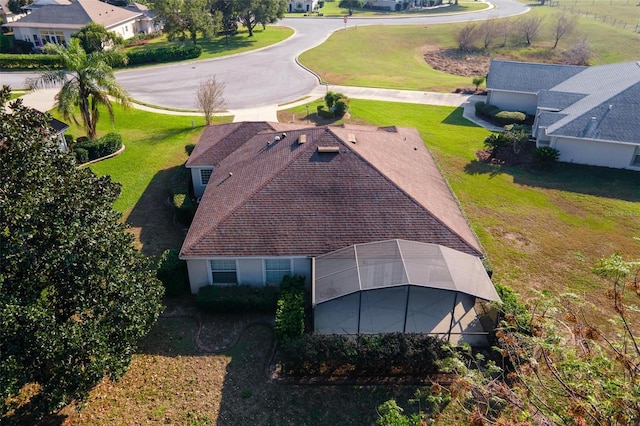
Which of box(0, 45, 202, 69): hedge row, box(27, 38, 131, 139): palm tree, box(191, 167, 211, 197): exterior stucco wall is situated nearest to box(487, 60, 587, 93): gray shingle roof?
box(191, 167, 211, 197): exterior stucco wall

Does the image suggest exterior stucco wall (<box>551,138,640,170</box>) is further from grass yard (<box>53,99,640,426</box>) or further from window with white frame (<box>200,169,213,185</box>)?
window with white frame (<box>200,169,213,185</box>)

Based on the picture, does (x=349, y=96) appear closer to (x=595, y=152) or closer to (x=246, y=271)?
(x=595, y=152)

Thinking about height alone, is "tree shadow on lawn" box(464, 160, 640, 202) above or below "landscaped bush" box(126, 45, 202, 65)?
below

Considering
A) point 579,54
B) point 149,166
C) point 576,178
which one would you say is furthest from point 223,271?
point 579,54

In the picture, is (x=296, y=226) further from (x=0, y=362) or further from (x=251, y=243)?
(x=0, y=362)

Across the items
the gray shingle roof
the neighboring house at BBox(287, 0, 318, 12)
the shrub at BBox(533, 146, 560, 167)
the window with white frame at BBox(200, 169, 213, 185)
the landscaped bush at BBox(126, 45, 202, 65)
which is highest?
the neighboring house at BBox(287, 0, 318, 12)

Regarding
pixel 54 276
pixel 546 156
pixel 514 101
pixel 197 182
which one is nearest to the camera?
pixel 54 276

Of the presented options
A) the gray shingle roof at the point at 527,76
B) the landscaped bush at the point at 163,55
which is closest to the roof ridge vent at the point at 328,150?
the gray shingle roof at the point at 527,76
